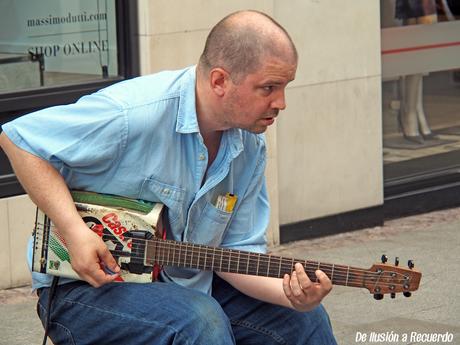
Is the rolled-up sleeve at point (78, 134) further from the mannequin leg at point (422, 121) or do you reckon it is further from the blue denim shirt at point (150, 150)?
the mannequin leg at point (422, 121)

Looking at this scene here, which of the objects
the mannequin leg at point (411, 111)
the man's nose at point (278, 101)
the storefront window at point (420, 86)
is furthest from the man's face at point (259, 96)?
the mannequin leg at point (411, 111)

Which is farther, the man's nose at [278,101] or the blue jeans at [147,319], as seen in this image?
the man's nose at [278,101]

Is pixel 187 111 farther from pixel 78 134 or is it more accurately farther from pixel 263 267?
pixel 263 267

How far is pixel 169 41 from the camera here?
21.5 feet

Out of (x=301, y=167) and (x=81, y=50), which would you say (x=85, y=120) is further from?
(x=301, y=167)

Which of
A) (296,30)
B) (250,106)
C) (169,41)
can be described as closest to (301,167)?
(296,30)

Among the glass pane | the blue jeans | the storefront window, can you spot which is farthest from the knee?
the storefront window

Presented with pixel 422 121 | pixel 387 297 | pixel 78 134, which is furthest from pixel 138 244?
pixel 422 121

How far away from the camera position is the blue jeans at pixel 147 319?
3449 mm

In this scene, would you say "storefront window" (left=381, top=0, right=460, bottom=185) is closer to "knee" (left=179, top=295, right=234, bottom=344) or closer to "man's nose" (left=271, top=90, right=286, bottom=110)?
"man's nose" (left=271, top=90, right=286, bottom=110)

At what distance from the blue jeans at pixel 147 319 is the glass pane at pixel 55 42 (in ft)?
9.78

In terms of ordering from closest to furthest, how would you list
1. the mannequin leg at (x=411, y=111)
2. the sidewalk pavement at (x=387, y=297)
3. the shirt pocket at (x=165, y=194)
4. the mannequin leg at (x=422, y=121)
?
the shirt pocket at (x=165, y=194)
the sidewalk pavement at (x=387, y=297)
the mannequin leg at (x=411, y=111)
the mannequin leg at (x=422, y=121)

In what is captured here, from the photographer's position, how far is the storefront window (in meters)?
8.25

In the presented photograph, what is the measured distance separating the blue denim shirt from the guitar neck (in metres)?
0.15
